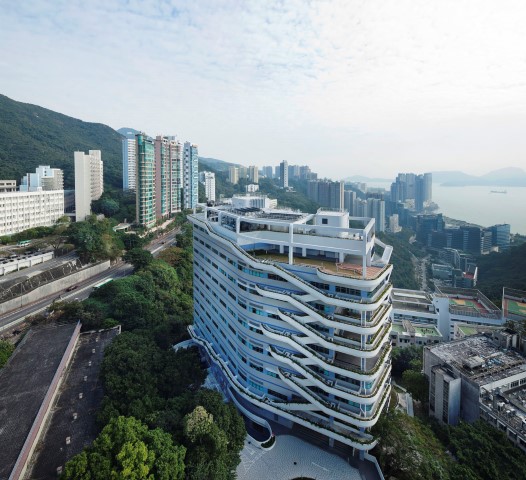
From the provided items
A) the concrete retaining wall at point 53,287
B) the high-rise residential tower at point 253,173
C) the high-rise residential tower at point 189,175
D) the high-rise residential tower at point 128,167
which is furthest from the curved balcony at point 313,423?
the high-rise residential tower at point 253,173

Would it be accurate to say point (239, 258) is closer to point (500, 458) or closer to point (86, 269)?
point (500, 458)

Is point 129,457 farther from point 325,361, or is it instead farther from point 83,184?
point 83,184

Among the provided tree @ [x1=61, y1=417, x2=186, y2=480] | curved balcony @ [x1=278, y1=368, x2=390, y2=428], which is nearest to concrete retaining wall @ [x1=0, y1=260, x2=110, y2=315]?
tree @ [x1=61, y1=417, x2=186, y2=480]

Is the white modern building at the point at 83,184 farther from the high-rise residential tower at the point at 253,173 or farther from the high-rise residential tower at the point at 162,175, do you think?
the high-rise residential tower at the point at 253,173

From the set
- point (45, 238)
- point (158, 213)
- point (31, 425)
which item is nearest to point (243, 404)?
point (31, 425)

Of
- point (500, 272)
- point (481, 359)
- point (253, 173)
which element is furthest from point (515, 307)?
point (253, 173)

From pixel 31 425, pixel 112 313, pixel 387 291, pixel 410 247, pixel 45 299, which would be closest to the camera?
pixel 31 425
